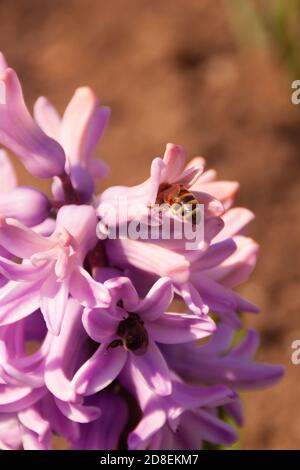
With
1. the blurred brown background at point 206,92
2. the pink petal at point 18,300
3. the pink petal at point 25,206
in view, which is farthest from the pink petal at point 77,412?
the blurred brown background at point 206,92

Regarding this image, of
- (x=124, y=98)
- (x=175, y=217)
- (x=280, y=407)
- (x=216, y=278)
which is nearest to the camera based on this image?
(x=175, y=217)

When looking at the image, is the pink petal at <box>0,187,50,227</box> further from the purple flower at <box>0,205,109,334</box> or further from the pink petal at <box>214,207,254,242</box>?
the pink petal at <box>214,207,254,242</box>

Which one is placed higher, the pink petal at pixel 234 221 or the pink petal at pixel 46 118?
the pink petal at pixel 46 118

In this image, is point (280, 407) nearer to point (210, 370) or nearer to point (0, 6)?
point (210, 370)

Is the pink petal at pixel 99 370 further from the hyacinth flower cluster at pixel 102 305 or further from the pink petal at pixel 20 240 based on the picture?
the pink petal at pixel 20 240

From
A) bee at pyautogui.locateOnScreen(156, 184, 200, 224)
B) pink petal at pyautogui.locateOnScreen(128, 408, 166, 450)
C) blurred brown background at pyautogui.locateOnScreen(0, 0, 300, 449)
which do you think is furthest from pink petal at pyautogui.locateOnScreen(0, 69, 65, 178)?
blurred brown background at pyautogui.locateOnScreen(0, 0, 300, 449)

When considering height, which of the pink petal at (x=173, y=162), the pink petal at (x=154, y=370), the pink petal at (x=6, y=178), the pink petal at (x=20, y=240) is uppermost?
the pink petal at (x=173, y=162)
